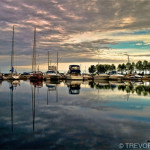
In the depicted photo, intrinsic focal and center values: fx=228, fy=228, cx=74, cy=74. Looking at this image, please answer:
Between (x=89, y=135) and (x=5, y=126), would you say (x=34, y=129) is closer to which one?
(x=5, y=126)

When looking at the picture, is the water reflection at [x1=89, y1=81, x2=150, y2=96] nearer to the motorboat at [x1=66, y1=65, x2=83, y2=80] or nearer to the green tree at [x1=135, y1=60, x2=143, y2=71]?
the motorboat at [x1=66, y1=65, x2=83, y2=80]

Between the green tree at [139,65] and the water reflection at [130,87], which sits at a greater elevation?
the green tree at [139,65]

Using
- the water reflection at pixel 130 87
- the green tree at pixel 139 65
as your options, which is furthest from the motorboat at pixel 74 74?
the green tree at pixel 139 65

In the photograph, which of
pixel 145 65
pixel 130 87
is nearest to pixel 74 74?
pixel 130 87

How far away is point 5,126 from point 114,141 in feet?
18.4

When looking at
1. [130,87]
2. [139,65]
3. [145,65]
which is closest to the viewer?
[130,87]

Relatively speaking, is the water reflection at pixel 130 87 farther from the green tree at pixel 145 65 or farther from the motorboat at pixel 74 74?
the green tree at pixel 145 65

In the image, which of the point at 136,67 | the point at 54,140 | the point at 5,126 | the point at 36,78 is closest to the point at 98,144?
the point at 54,140

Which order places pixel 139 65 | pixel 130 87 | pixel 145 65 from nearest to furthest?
1. pixel 130 87
2. pixel 145 65
3. pixel 139 65

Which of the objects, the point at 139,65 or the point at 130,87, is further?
the point at 139,65

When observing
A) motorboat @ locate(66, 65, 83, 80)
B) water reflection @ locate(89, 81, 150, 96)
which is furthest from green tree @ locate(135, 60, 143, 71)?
water reflection @ locate(89, 81, 150, 96)

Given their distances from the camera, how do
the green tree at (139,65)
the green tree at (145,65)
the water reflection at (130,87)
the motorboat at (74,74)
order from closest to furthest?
1. the water reflection at (130,87)
2. the motorboat at (74,74)
3. the green tree at (145,65)
4. the green tree at (139,65)

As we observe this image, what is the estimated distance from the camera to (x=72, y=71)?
89.4 metres

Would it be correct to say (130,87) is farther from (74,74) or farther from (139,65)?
(139,65)
